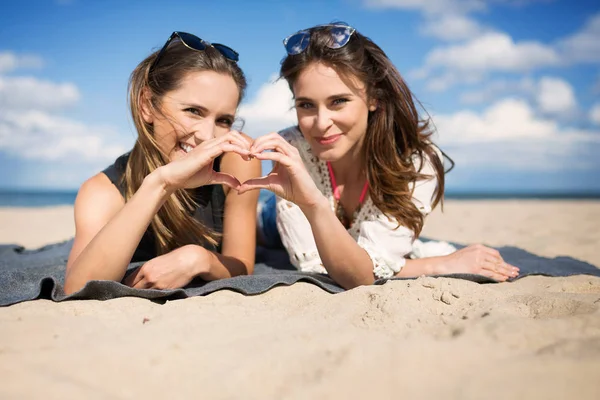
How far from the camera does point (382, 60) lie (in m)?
3.48

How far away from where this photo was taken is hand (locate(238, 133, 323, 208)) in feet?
Answer: 8.24

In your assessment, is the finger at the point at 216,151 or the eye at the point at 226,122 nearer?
the finger at the point at 216,151

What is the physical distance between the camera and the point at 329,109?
128 inches

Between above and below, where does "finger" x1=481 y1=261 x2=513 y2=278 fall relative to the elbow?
above

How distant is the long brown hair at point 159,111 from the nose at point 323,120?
60cm

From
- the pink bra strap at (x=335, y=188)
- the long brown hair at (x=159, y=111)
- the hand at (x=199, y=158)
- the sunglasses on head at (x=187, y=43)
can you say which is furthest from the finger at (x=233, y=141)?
the pink bra strap at (x=335, y=188)

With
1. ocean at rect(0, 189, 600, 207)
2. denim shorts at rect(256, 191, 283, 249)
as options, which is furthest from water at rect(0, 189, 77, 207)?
denim shorts at rect(256, 191, 283, 249)

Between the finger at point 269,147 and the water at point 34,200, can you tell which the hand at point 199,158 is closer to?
the finger at point 269,147

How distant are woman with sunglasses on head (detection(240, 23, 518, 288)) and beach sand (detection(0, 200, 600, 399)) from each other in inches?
30.2

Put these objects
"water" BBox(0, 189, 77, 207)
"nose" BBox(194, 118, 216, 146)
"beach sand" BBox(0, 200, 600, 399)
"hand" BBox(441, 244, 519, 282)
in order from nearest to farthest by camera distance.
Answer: "beach sand" BBox(0, 200, 600, 399) < "nose" BBox(194, 118, 216, 146) < "hand" BBox(441, 244, 519, 282) < "water" BBox(0, 189, 77, 207)

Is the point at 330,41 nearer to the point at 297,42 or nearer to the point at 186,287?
the point at 297,42

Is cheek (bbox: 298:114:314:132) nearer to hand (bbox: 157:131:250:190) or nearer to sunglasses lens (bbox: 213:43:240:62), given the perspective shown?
sunglasses lens (bbox: 213:43:240:62)

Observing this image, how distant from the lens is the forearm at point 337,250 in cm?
273

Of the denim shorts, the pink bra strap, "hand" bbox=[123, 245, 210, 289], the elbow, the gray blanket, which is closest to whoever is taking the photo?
the gray blanket
